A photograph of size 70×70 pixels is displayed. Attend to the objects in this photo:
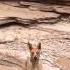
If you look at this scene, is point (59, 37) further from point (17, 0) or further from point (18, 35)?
point (17, 0)

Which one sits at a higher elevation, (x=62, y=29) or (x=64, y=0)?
(x=64, y=0)

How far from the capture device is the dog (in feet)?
6.77

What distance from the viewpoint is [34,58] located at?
206 cm

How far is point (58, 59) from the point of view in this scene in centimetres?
233

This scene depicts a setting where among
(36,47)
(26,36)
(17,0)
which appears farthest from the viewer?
(17,0)

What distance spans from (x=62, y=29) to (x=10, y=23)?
0.54 m

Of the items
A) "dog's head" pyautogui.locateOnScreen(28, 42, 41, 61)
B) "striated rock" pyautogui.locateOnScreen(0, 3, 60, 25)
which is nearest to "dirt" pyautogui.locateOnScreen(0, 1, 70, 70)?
"striated rock" pyautogui.locateOnScreen(0, 3, 60, 25)

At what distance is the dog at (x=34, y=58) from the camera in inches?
81.3

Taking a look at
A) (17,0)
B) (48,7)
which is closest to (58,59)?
(48,7)

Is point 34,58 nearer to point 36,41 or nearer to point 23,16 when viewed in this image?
point 36,41

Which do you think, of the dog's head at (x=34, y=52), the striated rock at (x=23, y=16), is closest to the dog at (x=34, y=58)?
the dog's head at (x=34, y=52)

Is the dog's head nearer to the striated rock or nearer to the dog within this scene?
the dog

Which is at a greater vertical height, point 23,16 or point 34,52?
point 23,16

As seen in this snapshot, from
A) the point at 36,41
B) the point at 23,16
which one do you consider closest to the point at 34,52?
the point at 36,41
